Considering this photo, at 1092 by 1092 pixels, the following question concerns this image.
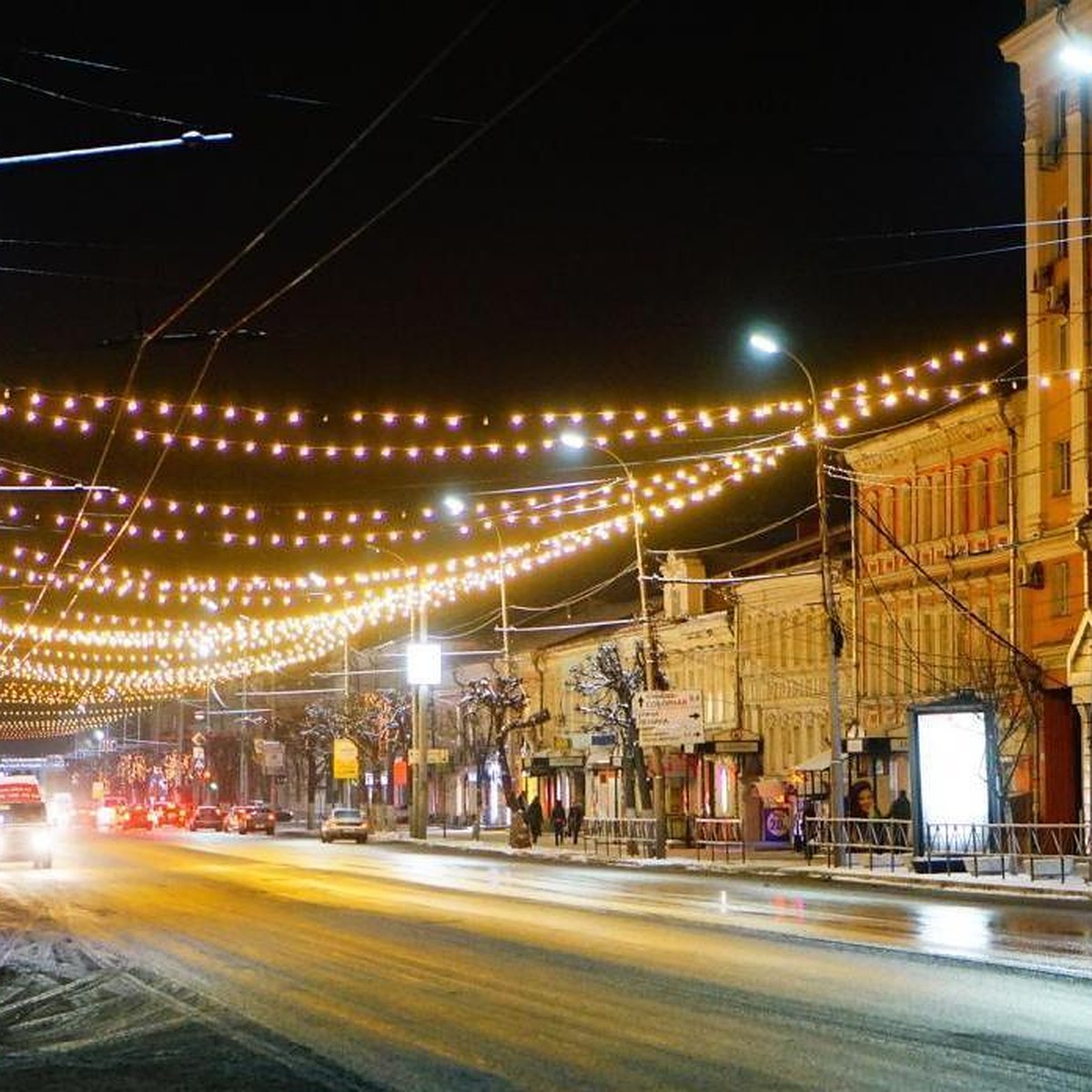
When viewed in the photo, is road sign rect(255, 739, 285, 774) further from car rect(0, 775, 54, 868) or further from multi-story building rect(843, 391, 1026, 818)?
car rect(0, 775, 54, 868)

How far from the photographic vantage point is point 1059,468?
47625 millimetres

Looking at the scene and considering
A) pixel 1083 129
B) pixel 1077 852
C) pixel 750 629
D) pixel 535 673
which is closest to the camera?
pixel 1077 852

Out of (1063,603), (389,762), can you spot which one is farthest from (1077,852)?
(389,762)

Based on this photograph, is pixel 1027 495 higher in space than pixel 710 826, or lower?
higher

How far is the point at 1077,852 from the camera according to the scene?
35875mm

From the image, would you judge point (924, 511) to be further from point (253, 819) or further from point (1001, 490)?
point (253, 819)

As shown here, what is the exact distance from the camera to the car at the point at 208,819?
92938 millimetres

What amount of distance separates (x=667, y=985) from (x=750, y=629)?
158 ft

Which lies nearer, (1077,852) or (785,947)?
(785,947)

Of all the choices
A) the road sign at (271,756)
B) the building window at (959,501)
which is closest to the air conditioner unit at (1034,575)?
the building window at (959,501)

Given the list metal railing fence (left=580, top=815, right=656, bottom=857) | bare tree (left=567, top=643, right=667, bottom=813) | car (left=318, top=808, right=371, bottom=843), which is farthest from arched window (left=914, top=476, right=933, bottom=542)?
car (left=318, top=808, right=371, bottom=843)

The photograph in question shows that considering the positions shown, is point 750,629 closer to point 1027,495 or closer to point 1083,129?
point 1027,495

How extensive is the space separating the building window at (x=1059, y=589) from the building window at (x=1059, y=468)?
1.84 metres

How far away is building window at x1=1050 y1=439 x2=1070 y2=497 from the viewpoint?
47.3 m
